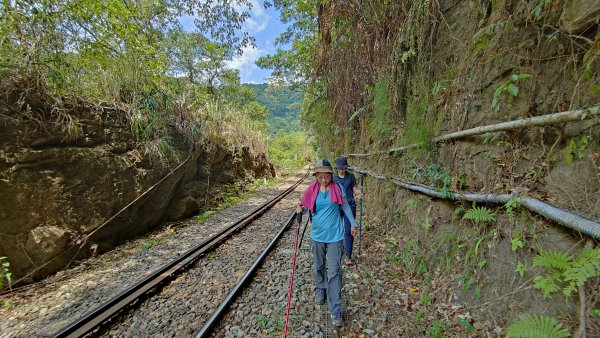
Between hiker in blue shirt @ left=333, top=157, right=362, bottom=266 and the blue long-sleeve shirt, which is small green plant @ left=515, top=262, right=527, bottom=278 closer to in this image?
the blue long-sleeve shirt

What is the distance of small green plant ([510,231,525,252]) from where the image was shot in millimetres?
2349

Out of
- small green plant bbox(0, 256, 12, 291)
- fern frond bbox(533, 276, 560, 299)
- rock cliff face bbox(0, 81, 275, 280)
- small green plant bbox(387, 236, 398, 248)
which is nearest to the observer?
fern frond bbox(533, 276, 560, 299)

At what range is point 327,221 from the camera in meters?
3.43

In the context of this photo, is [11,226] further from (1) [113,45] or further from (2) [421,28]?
(2) [421,28]

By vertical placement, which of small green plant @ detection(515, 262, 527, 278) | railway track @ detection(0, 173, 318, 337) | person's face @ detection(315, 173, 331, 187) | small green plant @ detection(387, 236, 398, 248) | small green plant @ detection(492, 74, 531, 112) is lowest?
railway track @ detection(0, 173, 318, 337)

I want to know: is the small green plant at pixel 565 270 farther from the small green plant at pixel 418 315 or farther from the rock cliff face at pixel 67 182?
the rock cliff face at pixel 67 182

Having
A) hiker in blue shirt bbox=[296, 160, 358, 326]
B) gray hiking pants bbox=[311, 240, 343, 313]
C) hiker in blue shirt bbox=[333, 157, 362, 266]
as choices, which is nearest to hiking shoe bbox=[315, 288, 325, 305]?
hiker in blue shirt bbox=[296, 160, 358, 326]

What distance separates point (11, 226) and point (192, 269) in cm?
305

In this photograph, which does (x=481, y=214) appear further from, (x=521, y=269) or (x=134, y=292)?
(x=134, y=292)

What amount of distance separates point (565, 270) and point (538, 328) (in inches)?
18.9

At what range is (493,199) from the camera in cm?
275

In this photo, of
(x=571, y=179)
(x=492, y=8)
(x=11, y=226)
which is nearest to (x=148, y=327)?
(x=11, y=226)

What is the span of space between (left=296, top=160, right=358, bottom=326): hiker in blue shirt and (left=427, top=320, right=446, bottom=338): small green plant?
101 centimetres

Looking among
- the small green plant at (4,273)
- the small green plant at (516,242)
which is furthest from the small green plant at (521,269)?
the small green plant at (4,273)
